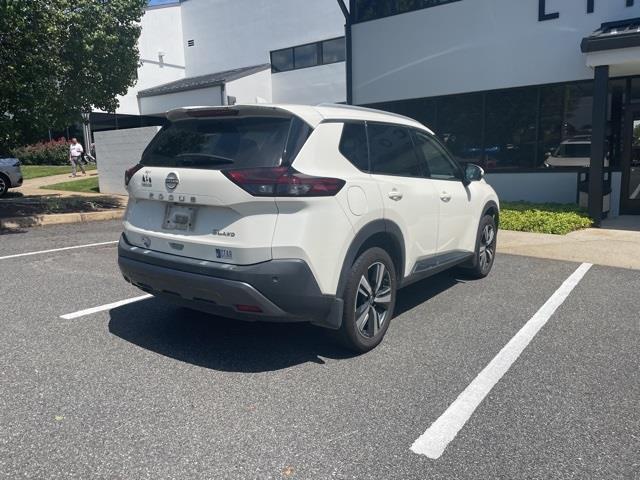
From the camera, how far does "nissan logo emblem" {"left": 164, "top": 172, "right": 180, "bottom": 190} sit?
12.4 ft

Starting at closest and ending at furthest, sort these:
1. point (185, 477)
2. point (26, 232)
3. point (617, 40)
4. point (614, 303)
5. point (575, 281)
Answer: point (185, 477) → point (614, 303) → point (575, 281) → point (617, 40) → point (26, 232)

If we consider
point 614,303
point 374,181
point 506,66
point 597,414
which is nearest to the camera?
point 597,414

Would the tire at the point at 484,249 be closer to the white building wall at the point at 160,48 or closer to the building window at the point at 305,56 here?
the building window at the point at 305,56

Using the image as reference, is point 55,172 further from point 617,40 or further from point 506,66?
point 617,40

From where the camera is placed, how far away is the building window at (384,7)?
12.4 meters

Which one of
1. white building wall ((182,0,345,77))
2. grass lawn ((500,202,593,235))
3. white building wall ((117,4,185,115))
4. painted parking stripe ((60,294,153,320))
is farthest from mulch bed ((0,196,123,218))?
white building wall ((117,4,185,115))

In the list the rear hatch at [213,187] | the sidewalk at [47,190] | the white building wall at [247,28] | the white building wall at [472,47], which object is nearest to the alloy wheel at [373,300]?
the rear hatch at [213,187]

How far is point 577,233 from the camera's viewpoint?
358 inches

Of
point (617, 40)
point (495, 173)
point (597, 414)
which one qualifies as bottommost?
point (597, 414)

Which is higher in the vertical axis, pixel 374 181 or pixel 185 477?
pixel 374 181

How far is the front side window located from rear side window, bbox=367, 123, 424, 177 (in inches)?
8.0

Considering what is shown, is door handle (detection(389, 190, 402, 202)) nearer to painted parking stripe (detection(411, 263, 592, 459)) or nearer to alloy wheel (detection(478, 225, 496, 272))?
painted parking stripe (detection(411, 263, 592, 459))

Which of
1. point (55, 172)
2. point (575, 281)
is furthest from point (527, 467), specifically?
point (55, 172)

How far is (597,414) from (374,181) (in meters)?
2.15
